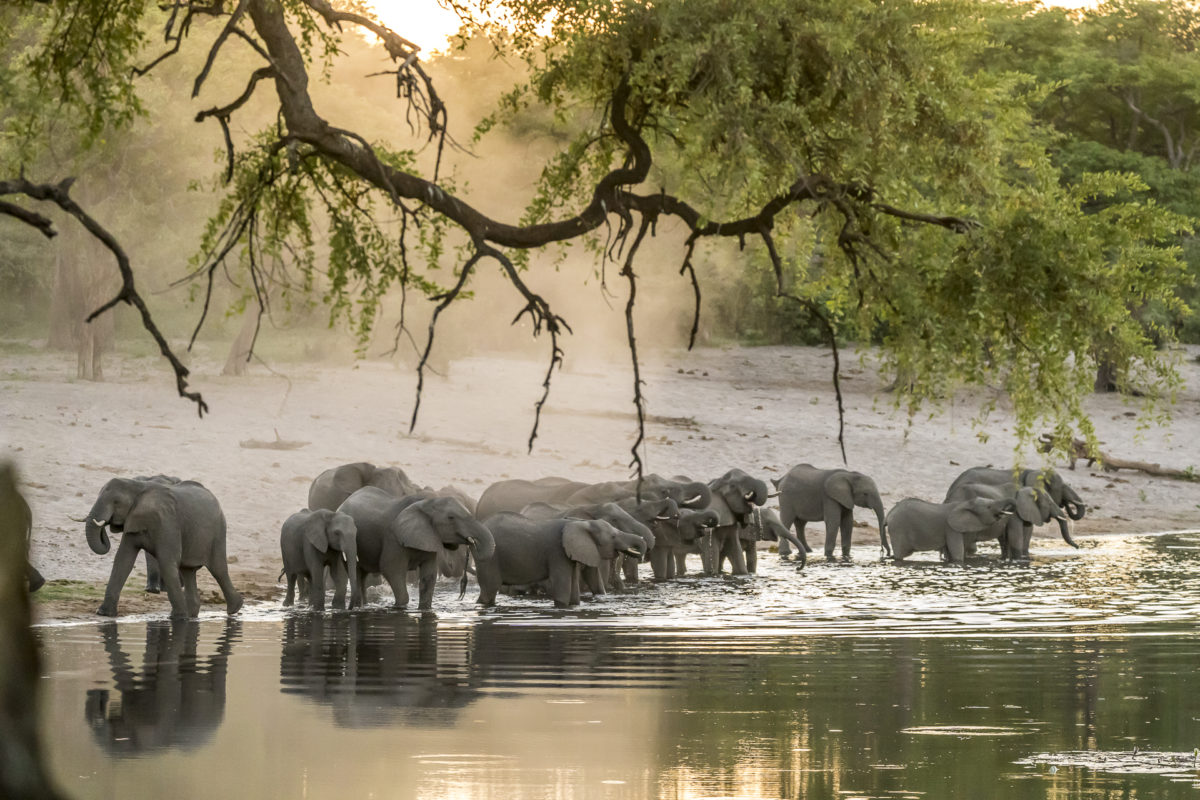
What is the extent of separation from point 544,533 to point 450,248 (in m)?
31.7

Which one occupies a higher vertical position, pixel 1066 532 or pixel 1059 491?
pixel 1059 491

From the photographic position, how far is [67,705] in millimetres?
9531

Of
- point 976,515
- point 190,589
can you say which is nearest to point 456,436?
point 976,515

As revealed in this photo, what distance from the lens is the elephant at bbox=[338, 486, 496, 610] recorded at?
53.2ft

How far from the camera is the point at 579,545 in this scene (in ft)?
53.6

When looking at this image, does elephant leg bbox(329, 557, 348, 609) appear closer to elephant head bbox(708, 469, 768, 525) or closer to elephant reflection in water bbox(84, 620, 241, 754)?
elephant reflection in water bbox(84, 620, 241, 754)

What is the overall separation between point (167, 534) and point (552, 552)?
369cm

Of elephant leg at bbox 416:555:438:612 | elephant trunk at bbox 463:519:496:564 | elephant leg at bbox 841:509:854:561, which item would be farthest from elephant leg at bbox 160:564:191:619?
elephant leg at bbox 841:509:854:561

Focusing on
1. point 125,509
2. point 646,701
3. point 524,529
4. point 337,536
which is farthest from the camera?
point 524,529

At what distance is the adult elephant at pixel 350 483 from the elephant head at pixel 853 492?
20.6 feet

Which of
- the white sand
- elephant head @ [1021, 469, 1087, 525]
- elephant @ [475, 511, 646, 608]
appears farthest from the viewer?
elephant head @ [1021, 469, 1087, 525]

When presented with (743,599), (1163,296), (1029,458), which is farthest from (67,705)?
(1029,458)

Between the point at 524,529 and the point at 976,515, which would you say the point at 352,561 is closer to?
the point at 524,529

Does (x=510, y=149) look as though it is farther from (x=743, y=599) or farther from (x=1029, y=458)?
(x=743, y=599)
